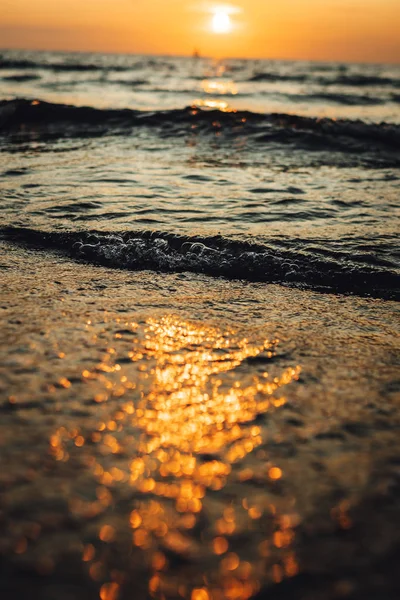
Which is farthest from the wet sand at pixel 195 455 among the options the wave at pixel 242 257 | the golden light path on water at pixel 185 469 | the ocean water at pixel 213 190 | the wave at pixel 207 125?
the wave at pixel 207 125

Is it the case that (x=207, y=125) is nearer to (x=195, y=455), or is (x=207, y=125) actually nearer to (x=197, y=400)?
(x=197, y=400)

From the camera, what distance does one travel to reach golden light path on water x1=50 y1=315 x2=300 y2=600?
1.19 metres

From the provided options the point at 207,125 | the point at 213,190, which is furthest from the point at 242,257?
the point at 207,125

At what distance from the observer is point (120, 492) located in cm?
139

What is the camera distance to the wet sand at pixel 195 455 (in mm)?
1191

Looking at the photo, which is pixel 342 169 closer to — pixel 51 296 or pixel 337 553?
pixel 51 296

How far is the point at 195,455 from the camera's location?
1.55m

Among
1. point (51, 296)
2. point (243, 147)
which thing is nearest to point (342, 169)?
point (243, 147)

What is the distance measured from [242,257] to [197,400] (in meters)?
1.93

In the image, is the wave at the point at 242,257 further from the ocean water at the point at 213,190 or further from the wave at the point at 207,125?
the wave at the point at 207,125

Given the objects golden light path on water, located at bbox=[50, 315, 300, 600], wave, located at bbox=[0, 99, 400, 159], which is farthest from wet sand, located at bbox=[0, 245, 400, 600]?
wave, located at bbox=[0, 99, 400, 159]

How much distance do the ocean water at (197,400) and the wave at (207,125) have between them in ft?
17.3

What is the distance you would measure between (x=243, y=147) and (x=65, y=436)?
8.35 meters

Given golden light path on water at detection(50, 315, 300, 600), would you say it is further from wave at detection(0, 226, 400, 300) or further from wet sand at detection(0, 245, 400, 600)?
wave at detection(0, 226, 400, 300)
